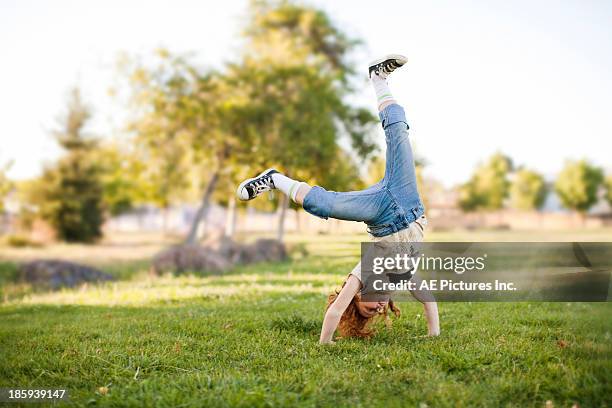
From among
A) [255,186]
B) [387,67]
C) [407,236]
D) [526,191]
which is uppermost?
[526,191]

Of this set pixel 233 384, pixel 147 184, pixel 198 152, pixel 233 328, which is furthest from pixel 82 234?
pixel 233 384

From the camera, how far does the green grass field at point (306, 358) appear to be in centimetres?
308

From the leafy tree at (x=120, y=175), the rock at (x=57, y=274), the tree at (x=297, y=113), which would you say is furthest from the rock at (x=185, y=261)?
the leafy tree at (x=120, y=175)

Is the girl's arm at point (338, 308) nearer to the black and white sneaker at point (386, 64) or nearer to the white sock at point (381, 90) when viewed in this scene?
the white sock at point (381, 90)

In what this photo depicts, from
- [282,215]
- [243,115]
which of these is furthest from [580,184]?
[243,115]

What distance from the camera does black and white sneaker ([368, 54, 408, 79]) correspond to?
423 centimetres

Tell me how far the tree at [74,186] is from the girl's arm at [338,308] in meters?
24.2

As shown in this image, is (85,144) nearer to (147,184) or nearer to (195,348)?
(147,184)

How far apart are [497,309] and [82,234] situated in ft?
80.3

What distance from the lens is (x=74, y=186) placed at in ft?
86.1

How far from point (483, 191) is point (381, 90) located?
5068 cm

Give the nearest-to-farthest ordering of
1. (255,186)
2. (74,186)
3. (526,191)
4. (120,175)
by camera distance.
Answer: (255,186), (120,175), (74,186), (526,191)

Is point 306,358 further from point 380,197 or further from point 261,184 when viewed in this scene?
point 261,184

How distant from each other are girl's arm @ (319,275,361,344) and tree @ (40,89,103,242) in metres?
24.2
